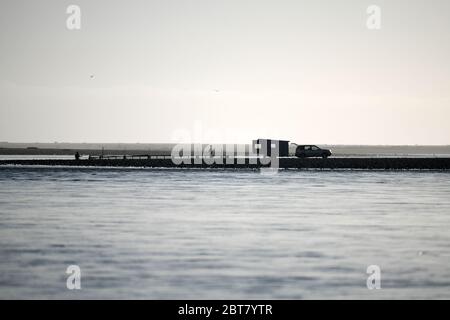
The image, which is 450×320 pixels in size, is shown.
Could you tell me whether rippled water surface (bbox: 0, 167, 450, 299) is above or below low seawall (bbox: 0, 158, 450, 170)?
below

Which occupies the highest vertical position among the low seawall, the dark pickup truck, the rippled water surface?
the dark pickup truck

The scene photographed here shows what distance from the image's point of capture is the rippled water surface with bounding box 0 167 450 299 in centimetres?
1684

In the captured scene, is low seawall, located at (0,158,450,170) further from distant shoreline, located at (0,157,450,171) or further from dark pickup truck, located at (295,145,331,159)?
→ dark pickup truck, located at (295,145,331,159)

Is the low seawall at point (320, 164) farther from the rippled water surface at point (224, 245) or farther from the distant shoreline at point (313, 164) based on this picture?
the rippled water surface at point (224, 245)

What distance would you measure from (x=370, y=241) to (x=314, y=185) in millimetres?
28370

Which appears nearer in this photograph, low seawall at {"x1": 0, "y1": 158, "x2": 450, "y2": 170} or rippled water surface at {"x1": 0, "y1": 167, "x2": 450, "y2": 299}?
rippled water surface at {"x1": 0, "y1": 167, "x2": 450, "y2": 299}

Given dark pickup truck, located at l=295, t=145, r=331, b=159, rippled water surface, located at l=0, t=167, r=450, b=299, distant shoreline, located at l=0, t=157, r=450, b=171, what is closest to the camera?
rippled water surface, located at l=0, t=167, r=450, b=299

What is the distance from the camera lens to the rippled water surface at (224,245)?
16.8 m

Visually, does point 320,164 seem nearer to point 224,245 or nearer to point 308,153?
point 308,153

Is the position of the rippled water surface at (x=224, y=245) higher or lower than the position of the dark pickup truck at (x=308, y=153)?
lower

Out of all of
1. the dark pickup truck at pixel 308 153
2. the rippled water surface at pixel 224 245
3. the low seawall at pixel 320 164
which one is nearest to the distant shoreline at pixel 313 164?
the low seawall at pixel 320 164

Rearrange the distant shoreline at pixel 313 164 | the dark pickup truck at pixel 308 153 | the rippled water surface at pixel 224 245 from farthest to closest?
the dark pickup truck at pixel 308 153, the distant shoreline at pixel 313 164, the rippled water surface at pixel 224 245

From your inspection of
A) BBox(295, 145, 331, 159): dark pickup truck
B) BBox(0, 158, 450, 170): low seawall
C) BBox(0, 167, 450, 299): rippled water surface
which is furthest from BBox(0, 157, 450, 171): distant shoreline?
Answer: BBox(0, 167, 450, 299): rippled water surface
